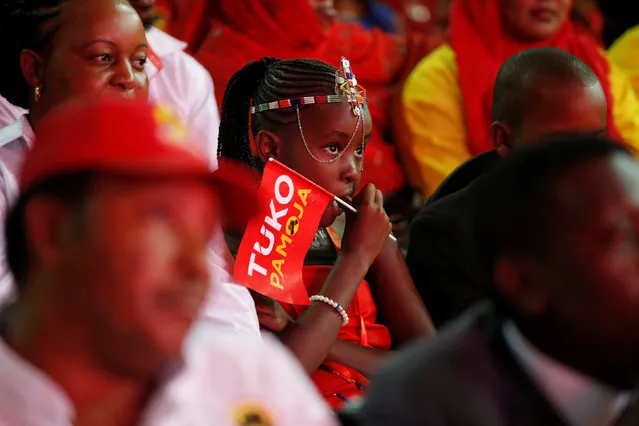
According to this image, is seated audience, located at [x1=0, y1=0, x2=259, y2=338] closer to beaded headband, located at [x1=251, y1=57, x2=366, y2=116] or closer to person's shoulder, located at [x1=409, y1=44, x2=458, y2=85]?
beaded headband, located at [x1=251, y1=57, x2=366, y2=116]

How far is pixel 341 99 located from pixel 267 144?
210 mm

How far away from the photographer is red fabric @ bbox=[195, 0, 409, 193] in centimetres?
375

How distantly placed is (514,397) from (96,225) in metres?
0.56

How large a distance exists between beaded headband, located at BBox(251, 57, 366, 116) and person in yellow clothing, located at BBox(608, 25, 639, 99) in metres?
2.20

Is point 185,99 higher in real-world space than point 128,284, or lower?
lower

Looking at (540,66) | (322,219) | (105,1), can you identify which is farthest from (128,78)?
(540,66)

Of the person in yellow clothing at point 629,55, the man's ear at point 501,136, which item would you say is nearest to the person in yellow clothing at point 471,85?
the person in yellow clothing at point 629,55

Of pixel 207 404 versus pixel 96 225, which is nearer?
pixel 96 225

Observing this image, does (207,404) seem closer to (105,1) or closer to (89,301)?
(89,301)

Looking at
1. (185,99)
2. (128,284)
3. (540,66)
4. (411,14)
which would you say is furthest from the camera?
(411,14)

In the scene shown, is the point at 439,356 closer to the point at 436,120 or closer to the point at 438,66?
the point at 436,120

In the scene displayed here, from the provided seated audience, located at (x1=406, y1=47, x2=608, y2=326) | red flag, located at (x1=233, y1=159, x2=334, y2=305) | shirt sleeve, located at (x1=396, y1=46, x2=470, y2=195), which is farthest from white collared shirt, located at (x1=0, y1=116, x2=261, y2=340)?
shirt sleeve, located at (x1=396, y1=46, x2=470, y2=195)

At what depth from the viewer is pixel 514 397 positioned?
131 centimetres

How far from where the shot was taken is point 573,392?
132 centimetres
